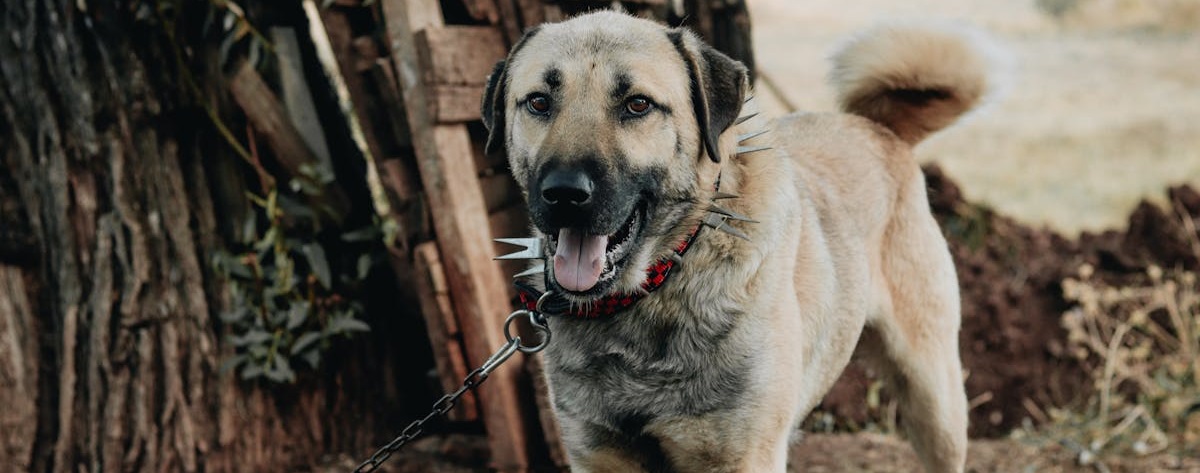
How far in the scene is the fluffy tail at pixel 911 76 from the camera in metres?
3.81

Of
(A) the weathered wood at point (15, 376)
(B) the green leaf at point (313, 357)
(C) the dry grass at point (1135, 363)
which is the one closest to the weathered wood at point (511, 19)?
(B) the green leaf at point (313, 357)

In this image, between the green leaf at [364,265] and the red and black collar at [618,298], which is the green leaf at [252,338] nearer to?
the green leaf at [364,265]

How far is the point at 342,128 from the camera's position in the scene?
4375 millimetres

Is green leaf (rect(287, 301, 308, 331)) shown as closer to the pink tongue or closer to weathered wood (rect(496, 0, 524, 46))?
weathered wood (rect(496, 0, 524, 46))

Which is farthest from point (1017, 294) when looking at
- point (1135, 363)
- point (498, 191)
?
point (498, 191)

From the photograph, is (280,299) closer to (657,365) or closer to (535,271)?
(535,271)

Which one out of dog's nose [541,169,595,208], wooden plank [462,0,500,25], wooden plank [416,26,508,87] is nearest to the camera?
dog's nose [541,169,595,208]

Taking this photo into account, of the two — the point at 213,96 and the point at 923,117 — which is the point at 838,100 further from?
the point at 213,96

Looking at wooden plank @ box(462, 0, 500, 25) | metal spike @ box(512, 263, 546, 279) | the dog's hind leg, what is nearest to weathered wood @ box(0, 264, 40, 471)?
wooden plank @ box(462, 0, 500, 25)

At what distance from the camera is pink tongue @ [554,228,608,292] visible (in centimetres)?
258

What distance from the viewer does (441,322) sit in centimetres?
389

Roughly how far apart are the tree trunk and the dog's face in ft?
5.56

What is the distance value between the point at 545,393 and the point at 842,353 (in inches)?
41.0

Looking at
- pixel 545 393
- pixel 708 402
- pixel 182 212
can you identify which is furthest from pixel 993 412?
pixel 182 212
